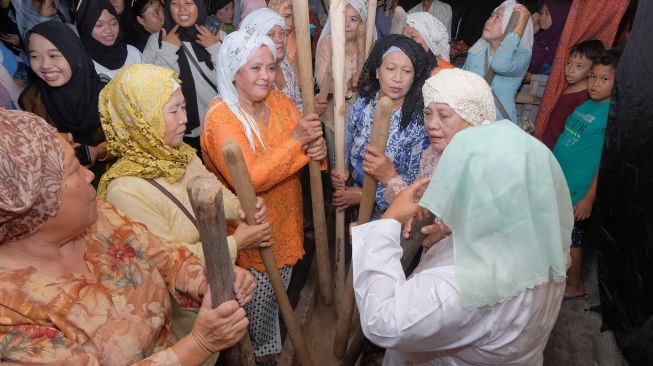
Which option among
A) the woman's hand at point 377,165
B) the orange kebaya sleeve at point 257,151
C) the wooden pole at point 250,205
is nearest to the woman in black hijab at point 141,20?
the orange kebaya sleeve at point 257,151

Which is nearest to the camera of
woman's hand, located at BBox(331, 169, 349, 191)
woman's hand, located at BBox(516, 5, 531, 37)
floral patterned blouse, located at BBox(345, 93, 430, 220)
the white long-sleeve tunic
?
the white long-sleeve tunic

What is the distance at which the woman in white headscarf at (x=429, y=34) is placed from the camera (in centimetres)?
341

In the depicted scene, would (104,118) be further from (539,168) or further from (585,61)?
(585,61)

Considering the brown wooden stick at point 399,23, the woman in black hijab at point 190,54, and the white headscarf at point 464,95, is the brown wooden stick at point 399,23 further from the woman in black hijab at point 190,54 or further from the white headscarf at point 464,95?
the woman in black hijab at point 190,54

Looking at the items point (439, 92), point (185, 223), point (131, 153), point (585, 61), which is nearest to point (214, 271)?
point (185, 223)

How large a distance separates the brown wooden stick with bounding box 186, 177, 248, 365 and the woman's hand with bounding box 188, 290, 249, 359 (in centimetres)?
5

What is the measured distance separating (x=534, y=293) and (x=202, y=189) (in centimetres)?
104

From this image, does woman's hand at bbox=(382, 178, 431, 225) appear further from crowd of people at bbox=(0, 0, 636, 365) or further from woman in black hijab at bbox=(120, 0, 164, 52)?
woman in black hijab at bbox=(120, 0, 164, 52)

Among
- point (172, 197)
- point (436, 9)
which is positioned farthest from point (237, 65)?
point (436, 9)

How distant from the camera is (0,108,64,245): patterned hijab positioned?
1087 mm

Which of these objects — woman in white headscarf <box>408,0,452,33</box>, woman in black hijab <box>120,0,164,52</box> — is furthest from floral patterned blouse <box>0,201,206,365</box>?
woman in white headscarf <box>408,0,452,33</box>

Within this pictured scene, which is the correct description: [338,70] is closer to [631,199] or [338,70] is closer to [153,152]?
[153,152]

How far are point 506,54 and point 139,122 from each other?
9.35 feet

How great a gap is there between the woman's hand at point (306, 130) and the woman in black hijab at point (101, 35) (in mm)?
1783
